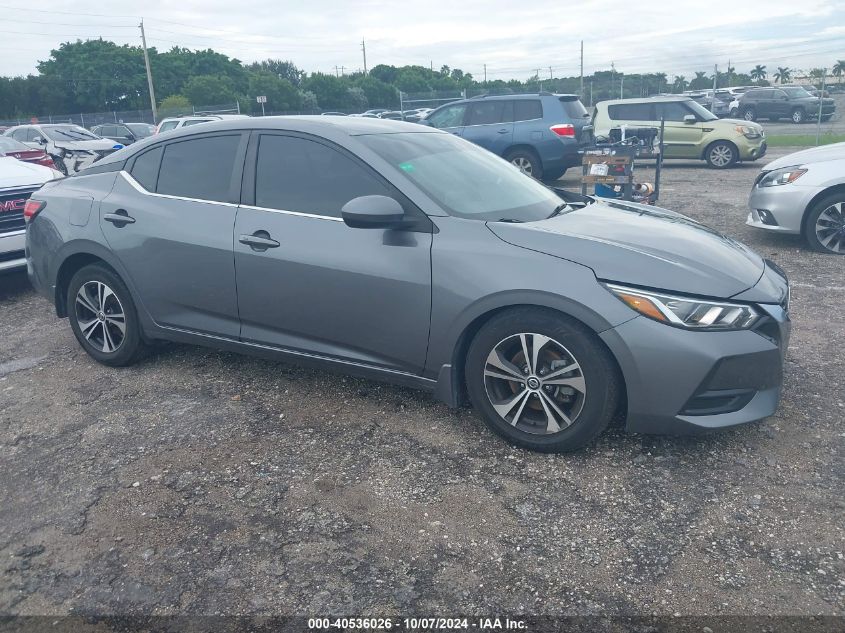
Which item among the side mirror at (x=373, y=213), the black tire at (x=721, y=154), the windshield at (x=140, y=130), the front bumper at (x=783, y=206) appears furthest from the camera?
the windshield at (x=140, y=130)

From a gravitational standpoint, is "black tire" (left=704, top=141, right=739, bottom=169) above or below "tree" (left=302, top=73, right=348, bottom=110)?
below

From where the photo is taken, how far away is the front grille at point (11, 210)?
21.1ft

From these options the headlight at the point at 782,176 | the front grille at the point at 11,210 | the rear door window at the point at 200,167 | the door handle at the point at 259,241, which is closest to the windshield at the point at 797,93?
the headlight at the point at 782,176

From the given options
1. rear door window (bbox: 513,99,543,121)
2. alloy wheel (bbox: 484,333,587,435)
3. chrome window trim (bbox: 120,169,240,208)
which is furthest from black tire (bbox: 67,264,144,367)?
rear door window (bbox: 513,99,543,121)

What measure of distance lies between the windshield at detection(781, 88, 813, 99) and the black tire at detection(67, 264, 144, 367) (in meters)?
30.6

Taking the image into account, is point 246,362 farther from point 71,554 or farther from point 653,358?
point 653,358

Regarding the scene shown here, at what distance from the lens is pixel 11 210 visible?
6508 millimetres

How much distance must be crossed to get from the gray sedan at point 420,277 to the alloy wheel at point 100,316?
14mm

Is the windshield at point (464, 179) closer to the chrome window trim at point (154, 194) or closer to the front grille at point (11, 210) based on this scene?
the chrome window trim at point (154, 194)

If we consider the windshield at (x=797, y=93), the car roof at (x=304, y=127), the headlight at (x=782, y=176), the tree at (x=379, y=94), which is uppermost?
the tree at (x=379, y=94)

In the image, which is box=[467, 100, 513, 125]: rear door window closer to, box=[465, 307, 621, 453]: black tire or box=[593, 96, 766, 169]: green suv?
box=[593, 96, 766, 169]: green suv

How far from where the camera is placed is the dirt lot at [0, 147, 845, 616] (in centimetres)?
251

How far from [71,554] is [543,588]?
1.87m

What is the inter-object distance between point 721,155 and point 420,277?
46.6ft
